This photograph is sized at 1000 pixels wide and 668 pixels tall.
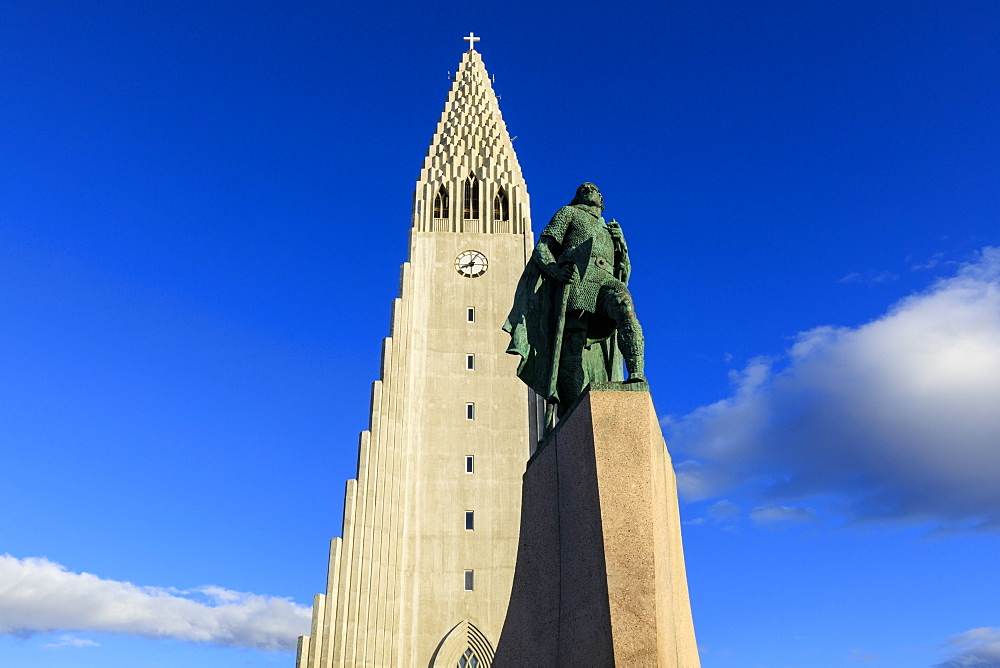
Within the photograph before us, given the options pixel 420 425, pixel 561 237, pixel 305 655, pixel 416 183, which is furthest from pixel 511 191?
pixel 561 237

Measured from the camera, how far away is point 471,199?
42.6 metres

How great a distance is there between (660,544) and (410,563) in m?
26.9

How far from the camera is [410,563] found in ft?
108

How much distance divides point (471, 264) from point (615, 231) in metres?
30.4

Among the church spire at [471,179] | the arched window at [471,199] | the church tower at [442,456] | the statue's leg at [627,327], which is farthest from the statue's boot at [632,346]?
the arched window at [471,199]

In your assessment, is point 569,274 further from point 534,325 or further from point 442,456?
point 442,456

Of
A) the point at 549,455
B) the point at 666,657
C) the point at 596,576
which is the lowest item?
the point at 666,657

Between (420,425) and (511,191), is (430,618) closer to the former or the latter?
(420,425)

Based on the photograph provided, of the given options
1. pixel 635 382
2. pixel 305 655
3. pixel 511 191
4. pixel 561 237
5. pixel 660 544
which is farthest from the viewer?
pixel 511 191

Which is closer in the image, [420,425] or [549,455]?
[549,455]

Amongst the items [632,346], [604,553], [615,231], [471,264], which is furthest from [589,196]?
[471,264]

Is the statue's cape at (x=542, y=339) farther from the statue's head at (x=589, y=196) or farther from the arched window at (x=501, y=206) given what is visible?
the arched window at (x=501, y=206)

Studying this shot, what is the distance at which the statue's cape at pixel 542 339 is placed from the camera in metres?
9.31

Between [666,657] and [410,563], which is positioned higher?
[410,563]
